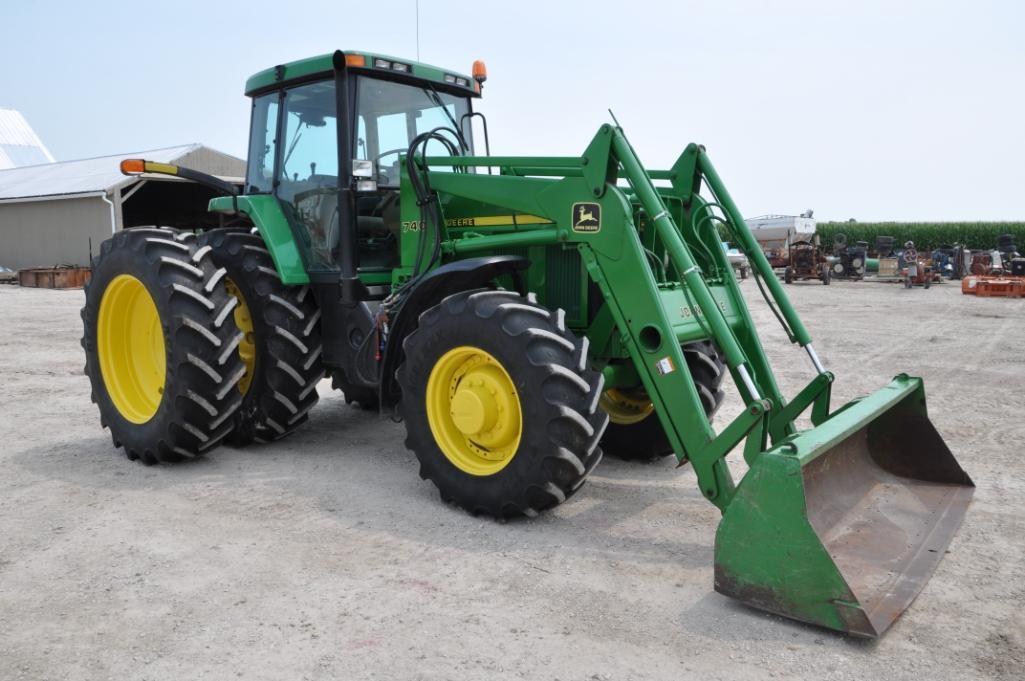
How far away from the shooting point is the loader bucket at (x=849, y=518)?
10.7ft

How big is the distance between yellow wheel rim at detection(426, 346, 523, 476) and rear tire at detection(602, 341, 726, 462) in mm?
1360

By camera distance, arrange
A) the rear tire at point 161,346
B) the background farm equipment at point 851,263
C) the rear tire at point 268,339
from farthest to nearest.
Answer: the background farm equipment at point 851,263 → the rear tire at point 268,339 → the rear tire at point 161,346

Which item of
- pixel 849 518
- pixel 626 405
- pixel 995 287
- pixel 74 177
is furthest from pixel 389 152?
pixel 74 177

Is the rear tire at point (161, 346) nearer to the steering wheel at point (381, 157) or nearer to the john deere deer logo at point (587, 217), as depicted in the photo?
the steering wheel at point (381, 157)

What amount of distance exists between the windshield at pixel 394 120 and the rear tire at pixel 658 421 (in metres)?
2.16

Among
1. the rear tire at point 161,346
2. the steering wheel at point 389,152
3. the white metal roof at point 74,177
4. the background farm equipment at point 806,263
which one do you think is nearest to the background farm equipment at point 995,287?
the background farm equipment at point 806,263

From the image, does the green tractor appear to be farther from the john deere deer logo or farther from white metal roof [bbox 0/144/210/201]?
white metal roof [bbox 0/144/210/201]

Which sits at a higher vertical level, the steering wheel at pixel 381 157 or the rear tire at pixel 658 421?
the steering wheel at pixel 381 157

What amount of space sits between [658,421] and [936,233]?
39454 mm

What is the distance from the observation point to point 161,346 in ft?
19.7

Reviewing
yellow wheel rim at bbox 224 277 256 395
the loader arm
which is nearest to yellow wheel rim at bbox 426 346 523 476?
the loader arm

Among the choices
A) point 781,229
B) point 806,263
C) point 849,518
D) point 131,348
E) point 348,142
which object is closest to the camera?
point 849,518

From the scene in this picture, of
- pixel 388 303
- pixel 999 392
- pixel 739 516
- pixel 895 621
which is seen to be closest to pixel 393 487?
pixel 388 303

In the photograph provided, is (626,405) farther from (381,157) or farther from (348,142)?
(348,142)
